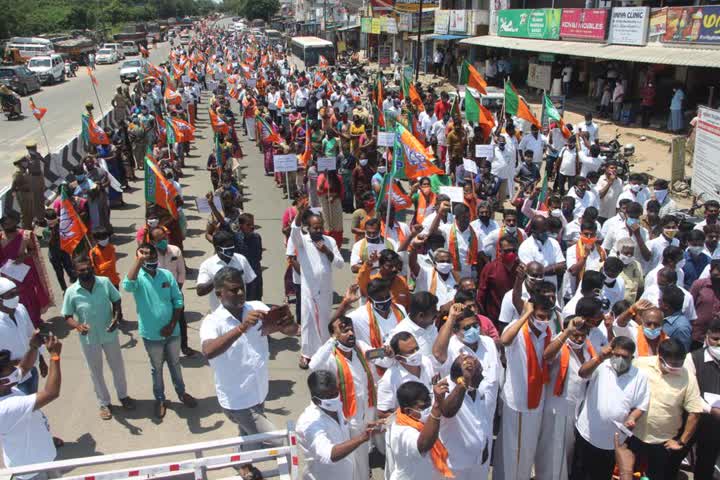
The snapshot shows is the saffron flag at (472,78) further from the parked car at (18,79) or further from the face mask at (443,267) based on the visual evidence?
the parked car at (18,79)

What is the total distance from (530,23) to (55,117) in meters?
21.1

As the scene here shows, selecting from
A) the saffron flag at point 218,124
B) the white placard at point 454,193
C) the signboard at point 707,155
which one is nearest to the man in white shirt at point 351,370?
the white placard at point 454,193

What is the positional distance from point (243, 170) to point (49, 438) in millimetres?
13136

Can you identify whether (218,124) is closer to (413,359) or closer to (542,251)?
(542,251)

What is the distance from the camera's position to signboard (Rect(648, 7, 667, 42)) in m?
18.6

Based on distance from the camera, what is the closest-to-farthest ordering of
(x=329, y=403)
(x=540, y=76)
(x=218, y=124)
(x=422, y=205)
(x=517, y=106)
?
1. (x=329, y=403)
2. (x=422, y=205)
3. (x=517, y=106)
4. (x=218, y=124)
5. (x=540, y=76)

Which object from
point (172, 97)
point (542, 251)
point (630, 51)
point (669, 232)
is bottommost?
point (542, 251)

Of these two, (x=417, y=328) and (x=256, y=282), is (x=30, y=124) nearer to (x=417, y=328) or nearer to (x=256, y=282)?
(x=256, y=282)

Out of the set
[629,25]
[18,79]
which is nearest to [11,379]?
[629,25]

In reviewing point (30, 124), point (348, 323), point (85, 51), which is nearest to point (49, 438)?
point (348, 323)

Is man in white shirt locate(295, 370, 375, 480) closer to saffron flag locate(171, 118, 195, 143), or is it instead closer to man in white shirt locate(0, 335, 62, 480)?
man in white shirt locate(0, 335, 62, 480)

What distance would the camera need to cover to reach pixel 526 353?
4.47 meters

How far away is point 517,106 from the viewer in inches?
440

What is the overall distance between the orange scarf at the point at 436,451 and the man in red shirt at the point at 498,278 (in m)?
2.67
